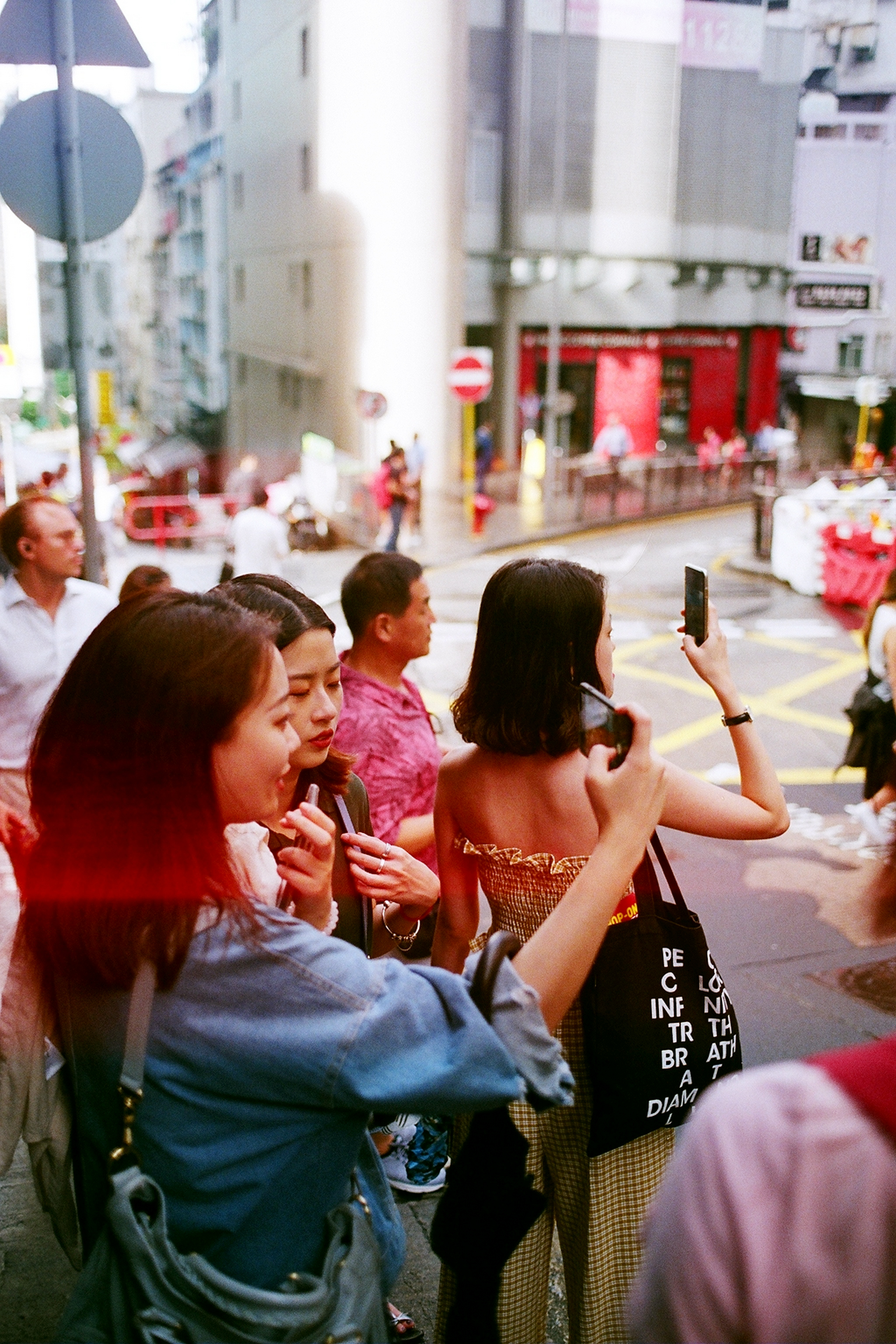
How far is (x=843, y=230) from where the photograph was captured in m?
28.6

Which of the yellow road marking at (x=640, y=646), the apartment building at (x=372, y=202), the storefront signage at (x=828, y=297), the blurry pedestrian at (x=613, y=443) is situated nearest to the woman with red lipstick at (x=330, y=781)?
the yellow road marking at (x=640, y=646)

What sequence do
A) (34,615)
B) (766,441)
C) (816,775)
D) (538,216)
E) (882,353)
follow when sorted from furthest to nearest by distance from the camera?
(882,353) < (538,216) < (766,441) < (816,775) < (34,615)

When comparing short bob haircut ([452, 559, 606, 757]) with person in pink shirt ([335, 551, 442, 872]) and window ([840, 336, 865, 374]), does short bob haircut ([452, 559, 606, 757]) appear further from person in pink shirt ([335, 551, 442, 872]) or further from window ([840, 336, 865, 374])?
window ([840, 336, 865, 374])

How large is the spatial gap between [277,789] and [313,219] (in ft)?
94.2

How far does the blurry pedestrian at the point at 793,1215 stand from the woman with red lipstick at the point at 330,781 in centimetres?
116

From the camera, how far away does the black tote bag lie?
6.51ft

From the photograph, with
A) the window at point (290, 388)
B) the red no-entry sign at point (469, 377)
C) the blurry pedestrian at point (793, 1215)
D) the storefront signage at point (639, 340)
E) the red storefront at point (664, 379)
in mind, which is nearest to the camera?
the blurry pedestrian at point (793, 1215)

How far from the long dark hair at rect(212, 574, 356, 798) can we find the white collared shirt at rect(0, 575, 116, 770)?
1774mm

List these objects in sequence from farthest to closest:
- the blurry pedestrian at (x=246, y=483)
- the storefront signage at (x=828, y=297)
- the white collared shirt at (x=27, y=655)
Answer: the storefront signage at (x=828, y=297) < the blurry pedestrian at (x=246, y=483) < the white collared shirt at (x=27, y=655)

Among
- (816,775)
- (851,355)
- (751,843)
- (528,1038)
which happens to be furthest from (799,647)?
(851,355)

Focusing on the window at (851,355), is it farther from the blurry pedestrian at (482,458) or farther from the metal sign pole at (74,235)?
the metal sign pole at (74,235)

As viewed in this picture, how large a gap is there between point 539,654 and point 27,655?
2493 millimetres

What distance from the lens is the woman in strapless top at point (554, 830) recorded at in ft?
6.90

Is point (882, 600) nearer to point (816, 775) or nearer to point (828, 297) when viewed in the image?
point (816, 775)
